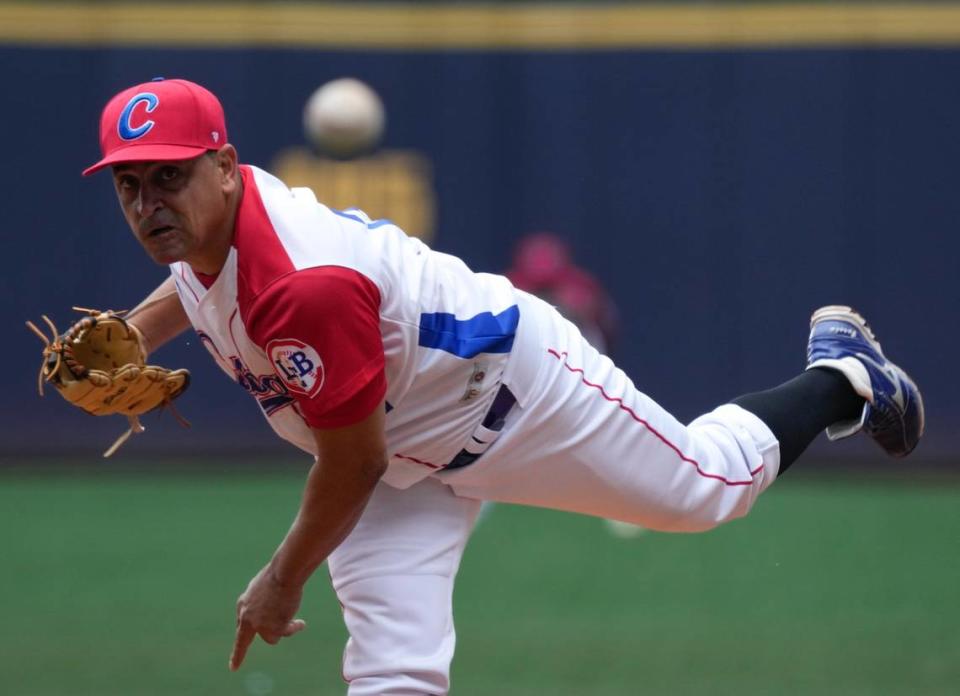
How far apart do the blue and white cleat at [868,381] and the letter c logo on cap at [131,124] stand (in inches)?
80.2

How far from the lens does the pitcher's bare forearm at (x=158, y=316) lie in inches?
160

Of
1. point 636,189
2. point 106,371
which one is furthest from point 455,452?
point 636,189

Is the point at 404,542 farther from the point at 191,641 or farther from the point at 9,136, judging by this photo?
the point at 9,136

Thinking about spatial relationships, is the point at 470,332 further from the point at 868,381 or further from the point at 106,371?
the point at 868,381

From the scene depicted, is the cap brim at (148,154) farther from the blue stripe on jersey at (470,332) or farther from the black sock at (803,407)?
the black sock at (803,407)

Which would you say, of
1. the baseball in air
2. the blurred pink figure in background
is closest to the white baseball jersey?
the blurred pink figure in background

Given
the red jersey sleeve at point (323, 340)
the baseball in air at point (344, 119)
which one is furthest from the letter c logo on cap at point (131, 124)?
the baseball in air at point (344, 119)

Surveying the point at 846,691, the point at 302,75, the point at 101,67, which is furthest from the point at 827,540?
the point at 101,67

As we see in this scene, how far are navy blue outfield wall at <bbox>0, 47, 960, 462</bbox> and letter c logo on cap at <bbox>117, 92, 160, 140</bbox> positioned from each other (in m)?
8.55

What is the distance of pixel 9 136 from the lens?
39.9 feet

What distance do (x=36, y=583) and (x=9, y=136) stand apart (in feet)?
18.1

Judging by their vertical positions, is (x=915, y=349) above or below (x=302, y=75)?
below

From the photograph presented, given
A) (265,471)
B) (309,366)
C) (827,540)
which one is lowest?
(265,471)

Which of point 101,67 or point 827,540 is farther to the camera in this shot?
point 101,67
